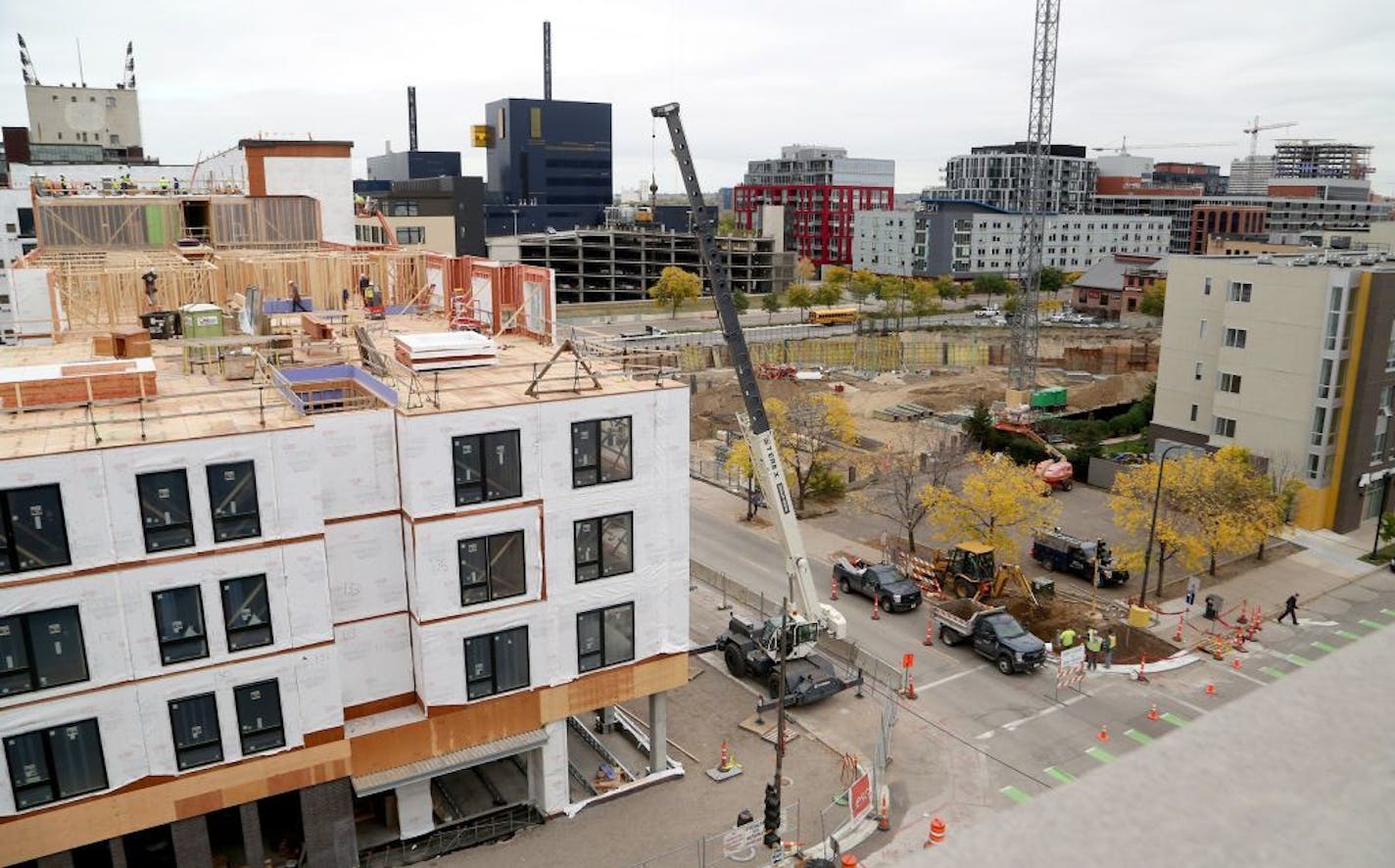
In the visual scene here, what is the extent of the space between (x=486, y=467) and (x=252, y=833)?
992cm

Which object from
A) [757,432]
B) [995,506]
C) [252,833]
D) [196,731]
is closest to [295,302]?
[757,432]

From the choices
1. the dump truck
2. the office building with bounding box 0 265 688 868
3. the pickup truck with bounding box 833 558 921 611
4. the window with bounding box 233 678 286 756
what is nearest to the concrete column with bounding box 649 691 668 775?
the office building with bounding box 0 265 688 868

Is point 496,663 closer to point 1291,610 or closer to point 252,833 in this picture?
point 252,833

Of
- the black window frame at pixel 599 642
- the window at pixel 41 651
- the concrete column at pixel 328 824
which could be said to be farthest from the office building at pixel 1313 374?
the window at pixel 41 651

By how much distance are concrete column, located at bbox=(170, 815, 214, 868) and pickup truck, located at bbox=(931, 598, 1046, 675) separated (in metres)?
25.5

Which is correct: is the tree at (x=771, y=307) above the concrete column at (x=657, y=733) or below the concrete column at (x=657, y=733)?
above

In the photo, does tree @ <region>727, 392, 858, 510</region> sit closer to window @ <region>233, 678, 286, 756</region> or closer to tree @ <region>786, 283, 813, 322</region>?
window @ <region>233, 678, 286, 756</region>

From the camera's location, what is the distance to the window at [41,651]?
19.4 m

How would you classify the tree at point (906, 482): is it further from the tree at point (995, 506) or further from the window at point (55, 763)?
the window at point (55, 763)

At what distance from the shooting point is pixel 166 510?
20594 mm

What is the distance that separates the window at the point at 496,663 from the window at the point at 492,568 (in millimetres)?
1037

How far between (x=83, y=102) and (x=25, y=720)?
4473 inches

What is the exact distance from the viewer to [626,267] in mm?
145375

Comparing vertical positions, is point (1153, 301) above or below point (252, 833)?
above
